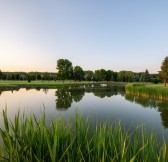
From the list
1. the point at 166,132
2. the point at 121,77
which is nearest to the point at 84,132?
the point at 166,132

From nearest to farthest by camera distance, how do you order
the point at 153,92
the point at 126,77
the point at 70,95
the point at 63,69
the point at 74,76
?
the point at 153,92 → the point at 70,95 → the point at 63,69 → the point at 74,76 → the point at 126,77

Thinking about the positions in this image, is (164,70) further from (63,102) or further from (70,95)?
(63,102)

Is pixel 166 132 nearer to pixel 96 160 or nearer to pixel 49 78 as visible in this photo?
pixel 96 160

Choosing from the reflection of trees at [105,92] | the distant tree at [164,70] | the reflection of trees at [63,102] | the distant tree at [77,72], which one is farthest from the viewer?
the distant tree at [77,72]

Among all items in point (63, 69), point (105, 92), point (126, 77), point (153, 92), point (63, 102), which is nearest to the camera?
point (63, 102)

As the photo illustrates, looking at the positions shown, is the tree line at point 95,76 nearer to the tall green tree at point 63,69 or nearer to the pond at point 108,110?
the tall green tree at point 63,69

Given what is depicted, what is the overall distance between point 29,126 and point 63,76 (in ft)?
211

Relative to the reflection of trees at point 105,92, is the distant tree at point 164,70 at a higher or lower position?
higher

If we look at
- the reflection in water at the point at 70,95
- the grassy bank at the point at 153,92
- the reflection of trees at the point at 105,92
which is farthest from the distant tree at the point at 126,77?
the grassy bank at the point at 153,92

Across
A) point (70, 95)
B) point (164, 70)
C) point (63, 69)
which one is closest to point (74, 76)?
point (63, 69)

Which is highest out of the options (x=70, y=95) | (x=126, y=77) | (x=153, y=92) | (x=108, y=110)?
(x=126, y=77)

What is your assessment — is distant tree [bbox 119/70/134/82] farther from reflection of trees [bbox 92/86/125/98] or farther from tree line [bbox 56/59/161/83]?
reflection of trees [bbox 92/86/125/98]

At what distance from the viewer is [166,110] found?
18578mm

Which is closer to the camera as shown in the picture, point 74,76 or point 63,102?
point 63,102
